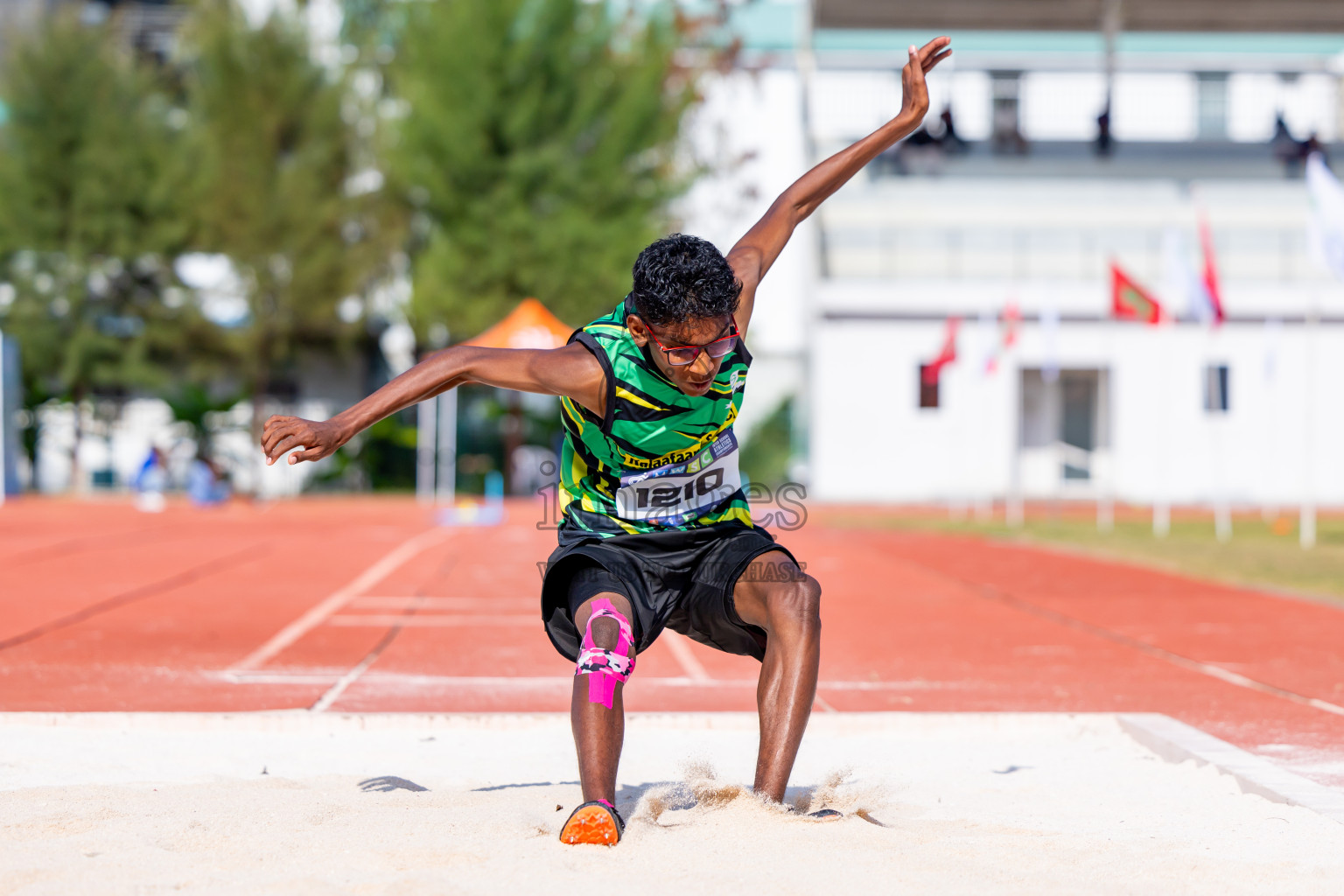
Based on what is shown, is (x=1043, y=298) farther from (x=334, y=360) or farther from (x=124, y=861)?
(x=124, y=861)

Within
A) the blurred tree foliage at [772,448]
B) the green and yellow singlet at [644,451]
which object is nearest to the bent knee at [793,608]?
the green and yellow singlet at [644,451]

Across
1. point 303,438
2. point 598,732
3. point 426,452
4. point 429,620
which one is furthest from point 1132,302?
point 303,438

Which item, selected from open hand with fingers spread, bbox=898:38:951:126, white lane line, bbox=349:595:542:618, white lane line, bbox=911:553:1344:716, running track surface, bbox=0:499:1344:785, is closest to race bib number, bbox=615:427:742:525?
open hand with fingers spread, bbox=898:38:951:126

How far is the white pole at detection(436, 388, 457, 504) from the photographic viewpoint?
1052 inches

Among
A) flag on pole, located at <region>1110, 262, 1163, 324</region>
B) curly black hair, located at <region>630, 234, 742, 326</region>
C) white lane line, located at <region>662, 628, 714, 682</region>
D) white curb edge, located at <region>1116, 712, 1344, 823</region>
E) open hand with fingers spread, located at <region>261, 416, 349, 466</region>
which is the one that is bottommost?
white lane line, located at <region>662, 628, 714, 682</region>

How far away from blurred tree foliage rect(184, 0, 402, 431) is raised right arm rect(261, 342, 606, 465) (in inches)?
1070

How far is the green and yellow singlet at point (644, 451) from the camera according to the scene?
12.5 feet

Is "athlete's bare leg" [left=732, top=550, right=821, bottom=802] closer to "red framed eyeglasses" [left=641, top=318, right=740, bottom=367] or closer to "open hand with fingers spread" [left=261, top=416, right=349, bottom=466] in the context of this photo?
"red framed eyeglasses" [left=641, top=318, right=740, bottom=367]

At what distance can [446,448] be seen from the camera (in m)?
28.3

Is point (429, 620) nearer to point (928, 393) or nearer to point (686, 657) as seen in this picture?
point (686, 657)

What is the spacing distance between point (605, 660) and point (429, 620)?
6.62 metres

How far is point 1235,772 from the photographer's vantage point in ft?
15.3

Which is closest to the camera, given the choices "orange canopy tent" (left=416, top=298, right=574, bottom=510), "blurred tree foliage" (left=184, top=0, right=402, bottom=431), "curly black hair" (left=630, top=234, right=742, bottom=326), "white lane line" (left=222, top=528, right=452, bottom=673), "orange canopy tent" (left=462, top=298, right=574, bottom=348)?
"curly black hair" (left=630, top=234, right=742, bottom=326)

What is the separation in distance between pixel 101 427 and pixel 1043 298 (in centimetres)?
2125
